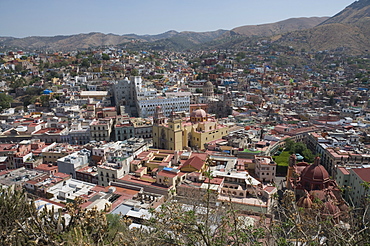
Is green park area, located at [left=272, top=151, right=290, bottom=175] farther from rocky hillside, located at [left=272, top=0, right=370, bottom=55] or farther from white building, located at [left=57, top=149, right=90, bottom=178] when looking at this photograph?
rocky hillside, located at [left=272, top=0, right=370, bottom=55]

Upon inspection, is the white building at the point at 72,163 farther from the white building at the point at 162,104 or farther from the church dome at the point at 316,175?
the church dome at the point at 316,175

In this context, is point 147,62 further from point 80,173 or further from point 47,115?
point 80,173

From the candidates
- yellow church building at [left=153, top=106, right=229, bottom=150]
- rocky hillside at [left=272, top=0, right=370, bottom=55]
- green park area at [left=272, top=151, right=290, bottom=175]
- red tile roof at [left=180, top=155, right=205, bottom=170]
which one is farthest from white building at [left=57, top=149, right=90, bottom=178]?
rocky hillside at [left=272, top=0, right=370, bottom=55]

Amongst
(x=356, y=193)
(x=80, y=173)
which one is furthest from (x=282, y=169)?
(x=80, y=173)

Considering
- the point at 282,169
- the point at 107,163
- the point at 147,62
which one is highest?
the point at 147,62

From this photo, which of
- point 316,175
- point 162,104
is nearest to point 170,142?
point 162,104

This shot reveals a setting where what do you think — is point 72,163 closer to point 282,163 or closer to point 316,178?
point 282,163
